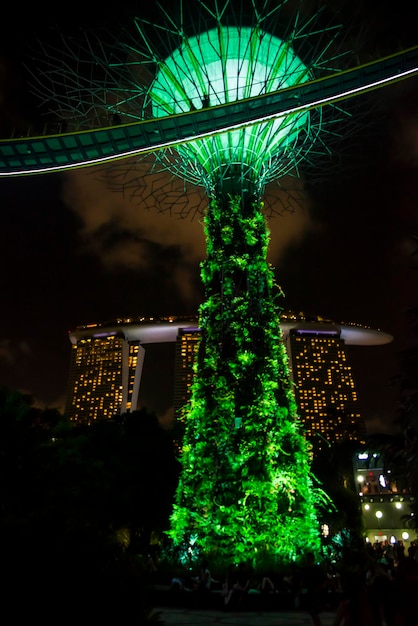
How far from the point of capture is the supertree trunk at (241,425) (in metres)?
12.5

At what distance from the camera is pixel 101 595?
4.45 metres

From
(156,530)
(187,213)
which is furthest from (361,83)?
(156,530)

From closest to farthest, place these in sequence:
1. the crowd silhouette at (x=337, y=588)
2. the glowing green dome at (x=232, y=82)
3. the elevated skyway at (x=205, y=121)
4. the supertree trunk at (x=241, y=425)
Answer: the crowd silhouette at (x=337, y=588), the supertree trunk at (x=241, y=425), the elevated skyway at (x=205, y=121), the glowing green dome at (x=232, y=82)

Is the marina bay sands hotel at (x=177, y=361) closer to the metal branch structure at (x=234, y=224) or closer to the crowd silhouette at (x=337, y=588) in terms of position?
the metal branch structure at (x=234, y=224)

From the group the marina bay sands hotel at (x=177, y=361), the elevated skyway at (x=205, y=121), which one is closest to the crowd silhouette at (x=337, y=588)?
the elevated skyway at (x=205, y=121)

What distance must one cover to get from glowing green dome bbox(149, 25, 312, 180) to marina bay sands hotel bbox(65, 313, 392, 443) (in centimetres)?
8395

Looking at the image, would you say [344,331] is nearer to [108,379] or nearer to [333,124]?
[108,379]

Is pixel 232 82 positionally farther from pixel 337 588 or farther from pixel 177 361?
pixel 177 361

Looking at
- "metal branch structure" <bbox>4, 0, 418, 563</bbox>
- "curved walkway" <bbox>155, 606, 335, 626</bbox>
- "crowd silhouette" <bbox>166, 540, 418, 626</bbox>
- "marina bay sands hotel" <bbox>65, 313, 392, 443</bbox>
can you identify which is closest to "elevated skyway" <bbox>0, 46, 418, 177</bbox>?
"metal branch structure" <bbox>4, 0, 418, 563</bbox>

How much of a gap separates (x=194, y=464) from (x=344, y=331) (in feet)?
322

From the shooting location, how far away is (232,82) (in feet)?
55.6

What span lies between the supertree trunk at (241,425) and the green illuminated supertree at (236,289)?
31 mm

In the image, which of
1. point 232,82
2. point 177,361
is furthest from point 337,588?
point 177,361

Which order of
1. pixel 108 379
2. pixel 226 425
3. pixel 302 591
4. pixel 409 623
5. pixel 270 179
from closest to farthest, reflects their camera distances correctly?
pixel 409 623, pixel 302 591, pixel 226 425, pixel 270 179, pixel 108 379
